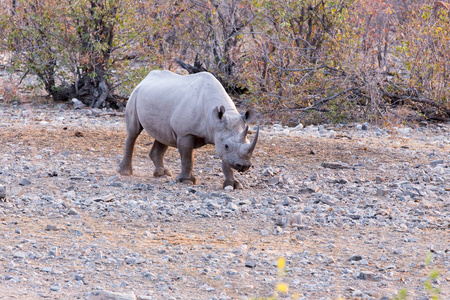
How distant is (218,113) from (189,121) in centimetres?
50

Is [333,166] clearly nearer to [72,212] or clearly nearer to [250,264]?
[72,212]

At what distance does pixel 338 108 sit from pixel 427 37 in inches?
88.6

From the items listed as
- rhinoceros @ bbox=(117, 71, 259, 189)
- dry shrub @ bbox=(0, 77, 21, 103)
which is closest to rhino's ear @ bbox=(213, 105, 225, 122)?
rhinoceros @ bbox=(117, 71, 259, 189)

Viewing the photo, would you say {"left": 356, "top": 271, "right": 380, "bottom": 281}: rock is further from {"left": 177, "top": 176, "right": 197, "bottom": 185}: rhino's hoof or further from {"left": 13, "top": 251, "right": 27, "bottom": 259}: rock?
{"left": 177, "top": 176, "right": 197, "bottom": 185}: rhino's hoof

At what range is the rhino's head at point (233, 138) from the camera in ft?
24.2

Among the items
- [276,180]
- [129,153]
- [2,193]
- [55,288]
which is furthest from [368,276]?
[129,153]

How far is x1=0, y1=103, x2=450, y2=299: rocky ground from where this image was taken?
15.1ft

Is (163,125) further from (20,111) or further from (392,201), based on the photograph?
(20,111)

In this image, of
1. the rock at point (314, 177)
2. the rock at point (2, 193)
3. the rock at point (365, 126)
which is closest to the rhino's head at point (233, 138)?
the rock at point (314, 177)

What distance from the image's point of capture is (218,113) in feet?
24.8

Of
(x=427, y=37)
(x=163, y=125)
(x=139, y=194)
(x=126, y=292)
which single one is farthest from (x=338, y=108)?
(x=126, y=292)

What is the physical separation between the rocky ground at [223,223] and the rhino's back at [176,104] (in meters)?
0.68

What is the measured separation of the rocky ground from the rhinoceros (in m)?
0.33

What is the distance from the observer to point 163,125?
827 centimetres
